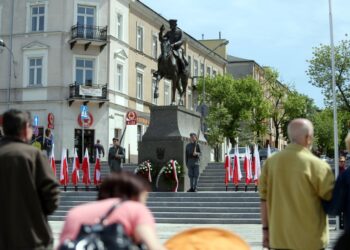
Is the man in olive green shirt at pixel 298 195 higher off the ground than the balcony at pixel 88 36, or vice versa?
the balcony at pixel 88 36

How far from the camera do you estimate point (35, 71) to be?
44156mm

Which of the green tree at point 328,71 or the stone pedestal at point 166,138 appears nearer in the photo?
the stone pedestal at point 166,138

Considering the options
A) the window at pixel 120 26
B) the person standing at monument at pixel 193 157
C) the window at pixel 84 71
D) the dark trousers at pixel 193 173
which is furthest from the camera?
the window at pixel 120 26

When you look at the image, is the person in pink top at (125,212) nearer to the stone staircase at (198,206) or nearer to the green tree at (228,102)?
the stone staircase at (198,206)

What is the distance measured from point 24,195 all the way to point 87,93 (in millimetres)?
38795

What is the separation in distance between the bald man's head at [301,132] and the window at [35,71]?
39764 millimetres

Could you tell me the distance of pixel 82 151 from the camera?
4100 centimetres

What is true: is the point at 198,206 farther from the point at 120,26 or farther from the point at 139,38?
the point at 139,38

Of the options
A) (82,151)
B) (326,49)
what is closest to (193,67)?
(326,49)

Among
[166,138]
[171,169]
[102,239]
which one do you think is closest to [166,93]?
[166,138]

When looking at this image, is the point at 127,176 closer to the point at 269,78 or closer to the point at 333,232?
the point at 333,232

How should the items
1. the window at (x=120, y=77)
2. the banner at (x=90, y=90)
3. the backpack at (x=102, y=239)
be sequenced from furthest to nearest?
the window at (x=120, y=77) < the banner at (x=90, y=90) < the backpack at (x=102, y=239)

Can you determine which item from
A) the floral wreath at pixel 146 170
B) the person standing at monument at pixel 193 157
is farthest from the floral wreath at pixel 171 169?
the person standing at monument at pixel 193 157

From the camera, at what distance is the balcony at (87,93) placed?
140 ft
